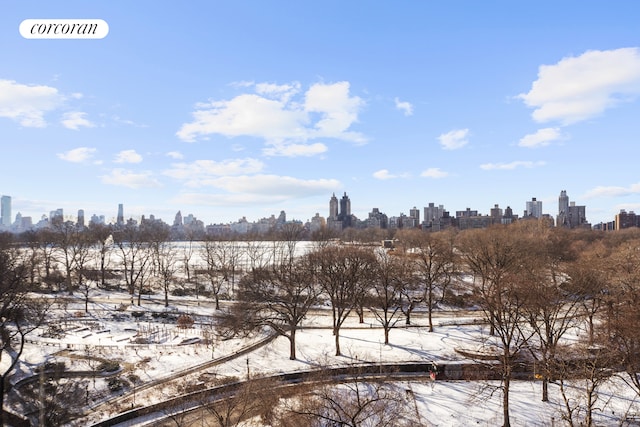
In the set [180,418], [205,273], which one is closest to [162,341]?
[180,418]

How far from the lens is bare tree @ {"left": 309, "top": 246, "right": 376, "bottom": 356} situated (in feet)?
113

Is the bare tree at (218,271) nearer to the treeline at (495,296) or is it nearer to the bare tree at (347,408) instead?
the treeline at (495,296)

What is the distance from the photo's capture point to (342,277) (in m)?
35.2

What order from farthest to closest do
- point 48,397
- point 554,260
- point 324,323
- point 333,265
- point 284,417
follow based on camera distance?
1. point 554,260
2. point 324,323
3. point 333,265
4. point 48,397
5. point 284,417

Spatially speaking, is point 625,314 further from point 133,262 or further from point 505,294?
point 133,262

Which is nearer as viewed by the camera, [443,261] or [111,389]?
[111,389]

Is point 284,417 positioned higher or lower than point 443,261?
lower

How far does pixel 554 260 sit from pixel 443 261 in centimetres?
2389

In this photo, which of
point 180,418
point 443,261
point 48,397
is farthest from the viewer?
point 443,261

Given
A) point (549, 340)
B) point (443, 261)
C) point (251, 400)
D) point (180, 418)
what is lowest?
point (180, 418)

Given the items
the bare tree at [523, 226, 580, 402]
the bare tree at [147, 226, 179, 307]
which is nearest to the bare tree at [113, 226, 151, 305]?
the bare tree at [147, 226, 179, 307]

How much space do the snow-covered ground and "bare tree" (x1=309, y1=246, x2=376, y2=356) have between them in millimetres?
2770

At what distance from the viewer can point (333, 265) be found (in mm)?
37906

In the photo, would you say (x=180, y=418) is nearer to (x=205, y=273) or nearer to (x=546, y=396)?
(x=546, y=396)
